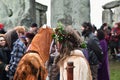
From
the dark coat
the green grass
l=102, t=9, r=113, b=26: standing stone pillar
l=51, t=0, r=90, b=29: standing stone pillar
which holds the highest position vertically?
l=51, t=0, r=90, b=29: standing stone pillar

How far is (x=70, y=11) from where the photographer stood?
17875 mm

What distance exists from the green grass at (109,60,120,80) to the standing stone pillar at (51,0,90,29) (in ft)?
5.23

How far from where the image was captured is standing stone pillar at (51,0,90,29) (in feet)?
58.0

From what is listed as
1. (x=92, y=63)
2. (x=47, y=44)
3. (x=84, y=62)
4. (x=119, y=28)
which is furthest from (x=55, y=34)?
(x=119, y=28)

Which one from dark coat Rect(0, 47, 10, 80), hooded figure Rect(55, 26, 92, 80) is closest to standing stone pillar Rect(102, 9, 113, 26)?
dark coat Rect(0, 47, 10, 80)

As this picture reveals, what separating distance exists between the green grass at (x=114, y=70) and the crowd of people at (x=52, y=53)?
256cm

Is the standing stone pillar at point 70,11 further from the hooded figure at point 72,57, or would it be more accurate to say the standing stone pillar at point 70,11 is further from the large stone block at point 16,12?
the hooded figure at point 72,57

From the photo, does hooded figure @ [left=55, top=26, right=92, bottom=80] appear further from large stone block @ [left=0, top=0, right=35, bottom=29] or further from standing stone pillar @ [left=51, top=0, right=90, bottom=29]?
standing stone pillar @ [left=51, top=0, right=90, bottom=29]

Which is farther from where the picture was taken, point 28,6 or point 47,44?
point 28,6

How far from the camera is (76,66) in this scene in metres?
7.68

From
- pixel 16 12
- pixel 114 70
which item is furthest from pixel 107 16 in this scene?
pixel 114 70

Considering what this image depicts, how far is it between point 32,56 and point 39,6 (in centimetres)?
1714

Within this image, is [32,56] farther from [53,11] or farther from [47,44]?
[53,11]

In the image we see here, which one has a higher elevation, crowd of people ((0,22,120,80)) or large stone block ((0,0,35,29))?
large stone block ((0,0,35,29))
